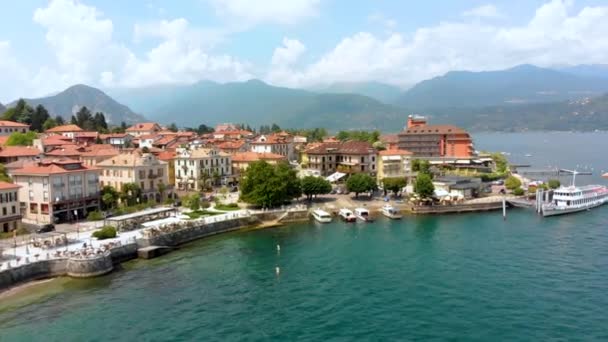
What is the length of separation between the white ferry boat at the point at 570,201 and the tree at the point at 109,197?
55.6 metres

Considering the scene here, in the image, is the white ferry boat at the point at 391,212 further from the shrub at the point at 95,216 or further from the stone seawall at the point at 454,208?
the shrub at the point at 95,216

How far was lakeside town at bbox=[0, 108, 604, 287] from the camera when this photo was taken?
47.2 metres

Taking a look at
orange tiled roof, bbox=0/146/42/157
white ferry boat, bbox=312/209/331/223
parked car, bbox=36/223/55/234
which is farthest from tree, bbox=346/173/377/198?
orange tiled roof, bbox=0/146/42/157

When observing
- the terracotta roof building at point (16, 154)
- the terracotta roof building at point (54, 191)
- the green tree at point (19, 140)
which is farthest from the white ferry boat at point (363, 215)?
the green tree at point (19, 140)

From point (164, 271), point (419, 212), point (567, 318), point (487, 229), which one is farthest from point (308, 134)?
point (567, 318)

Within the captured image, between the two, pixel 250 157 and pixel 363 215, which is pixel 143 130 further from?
pixel 363 215

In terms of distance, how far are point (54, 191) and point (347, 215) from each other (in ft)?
114

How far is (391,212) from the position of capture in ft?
218

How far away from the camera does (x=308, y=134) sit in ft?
568

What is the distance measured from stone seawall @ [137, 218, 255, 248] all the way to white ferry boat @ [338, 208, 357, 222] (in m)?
12.2

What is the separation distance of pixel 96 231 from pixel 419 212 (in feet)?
137

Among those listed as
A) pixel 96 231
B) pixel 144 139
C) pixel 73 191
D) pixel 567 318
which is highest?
pixel 144 139

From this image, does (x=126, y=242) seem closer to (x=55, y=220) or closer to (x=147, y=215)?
(x=147, y=215)

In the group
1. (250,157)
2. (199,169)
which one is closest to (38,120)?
(199,169)
